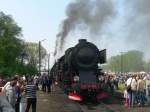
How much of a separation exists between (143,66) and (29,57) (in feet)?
146

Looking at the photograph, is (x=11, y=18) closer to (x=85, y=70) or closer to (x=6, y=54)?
(x=6, y=54)

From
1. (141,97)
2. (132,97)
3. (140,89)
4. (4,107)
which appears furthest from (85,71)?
(4,107)

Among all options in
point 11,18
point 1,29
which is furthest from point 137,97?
point 11,18

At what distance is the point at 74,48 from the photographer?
86.7ft

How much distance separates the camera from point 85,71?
86.4 feet

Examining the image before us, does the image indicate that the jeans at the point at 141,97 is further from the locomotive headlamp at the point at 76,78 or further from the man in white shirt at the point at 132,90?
the locomotive headlamp at the point at 76,78

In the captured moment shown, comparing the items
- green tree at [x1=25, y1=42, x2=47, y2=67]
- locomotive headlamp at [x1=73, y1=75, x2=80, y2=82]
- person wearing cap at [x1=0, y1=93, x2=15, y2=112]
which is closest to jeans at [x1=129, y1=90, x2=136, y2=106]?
locomotive headlamp at [x1=73, y1=75, x2=80, y2=82]

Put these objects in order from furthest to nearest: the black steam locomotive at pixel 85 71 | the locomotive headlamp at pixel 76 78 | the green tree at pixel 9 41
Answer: the green tree at pixel 9 41 → the locomotive headlamp at pixel 76 78 → the black steam locomotive at pixel 85 71

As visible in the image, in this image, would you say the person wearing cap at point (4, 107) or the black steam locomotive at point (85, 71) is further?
the black steam locomotive at point (85, 71)

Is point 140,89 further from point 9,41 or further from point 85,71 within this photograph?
point 9,41

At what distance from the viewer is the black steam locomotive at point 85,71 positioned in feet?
83.3

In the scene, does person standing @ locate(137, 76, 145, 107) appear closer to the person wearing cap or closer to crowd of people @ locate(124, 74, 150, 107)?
crowd of people @ locate(124, 74, 150, 107)

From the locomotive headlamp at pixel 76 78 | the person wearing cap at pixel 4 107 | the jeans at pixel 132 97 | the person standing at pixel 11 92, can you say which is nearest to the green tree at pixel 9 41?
the locomotive headlamp at pixel 76 78

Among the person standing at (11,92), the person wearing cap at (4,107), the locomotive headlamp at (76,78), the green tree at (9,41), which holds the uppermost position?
the green tree at (9,41)
